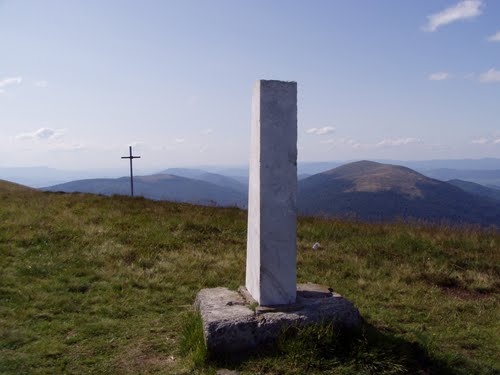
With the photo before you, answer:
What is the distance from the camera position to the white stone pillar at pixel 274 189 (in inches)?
206

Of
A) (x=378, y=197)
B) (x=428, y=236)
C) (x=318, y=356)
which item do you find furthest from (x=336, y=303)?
(x=378, y=197)

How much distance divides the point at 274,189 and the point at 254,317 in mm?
1546

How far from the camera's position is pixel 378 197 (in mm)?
151250

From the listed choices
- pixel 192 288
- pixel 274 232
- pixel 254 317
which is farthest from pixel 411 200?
pixel 254 317

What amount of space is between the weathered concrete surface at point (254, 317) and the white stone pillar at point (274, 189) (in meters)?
0.24

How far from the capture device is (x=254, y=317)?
509cm

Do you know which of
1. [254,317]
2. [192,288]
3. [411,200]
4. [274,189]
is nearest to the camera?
[254,317]

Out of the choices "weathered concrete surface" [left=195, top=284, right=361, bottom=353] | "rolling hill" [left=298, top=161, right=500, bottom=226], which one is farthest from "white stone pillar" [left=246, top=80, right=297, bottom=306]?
"rolling hill" [left=298, top=161, right=500, bottom=226]

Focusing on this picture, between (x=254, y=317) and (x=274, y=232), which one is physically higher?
(x=274, y=232)

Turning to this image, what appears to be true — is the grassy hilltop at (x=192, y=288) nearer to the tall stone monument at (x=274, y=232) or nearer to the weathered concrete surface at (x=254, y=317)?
the weathered concrete surface at (x=254, y=317)

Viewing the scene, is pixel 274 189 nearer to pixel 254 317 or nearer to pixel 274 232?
pixel 274 232

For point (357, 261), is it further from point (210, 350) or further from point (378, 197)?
point (378, 197)

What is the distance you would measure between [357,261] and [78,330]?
6.47 metres

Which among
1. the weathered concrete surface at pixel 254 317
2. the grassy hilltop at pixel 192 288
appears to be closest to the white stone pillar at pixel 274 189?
the weathered concrete surface at pixel 254 317
